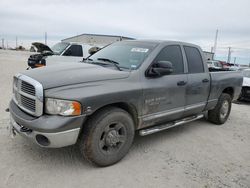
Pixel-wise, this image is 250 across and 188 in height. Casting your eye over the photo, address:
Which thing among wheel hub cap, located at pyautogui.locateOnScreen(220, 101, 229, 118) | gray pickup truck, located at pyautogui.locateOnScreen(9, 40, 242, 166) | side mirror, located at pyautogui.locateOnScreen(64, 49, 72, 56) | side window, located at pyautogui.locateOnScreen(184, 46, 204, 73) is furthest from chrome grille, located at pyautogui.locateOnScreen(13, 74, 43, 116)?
side mirror, located at pyautogui.locateOnScreen(64, 49, 72, 56)

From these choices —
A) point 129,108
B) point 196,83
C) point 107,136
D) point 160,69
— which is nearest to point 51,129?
point 107,136

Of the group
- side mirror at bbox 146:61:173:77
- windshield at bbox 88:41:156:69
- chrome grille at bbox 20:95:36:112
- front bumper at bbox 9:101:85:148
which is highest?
windshield at bbox 88:41:156:69

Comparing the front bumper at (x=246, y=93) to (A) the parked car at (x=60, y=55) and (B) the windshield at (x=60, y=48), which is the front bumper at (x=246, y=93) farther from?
(B) the windshield at (x=60, y=48)

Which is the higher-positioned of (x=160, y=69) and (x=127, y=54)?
(x=127, y=54)

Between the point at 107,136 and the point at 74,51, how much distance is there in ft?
27.4

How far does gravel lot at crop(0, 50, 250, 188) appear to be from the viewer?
2.88 metres

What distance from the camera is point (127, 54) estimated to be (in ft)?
13.1

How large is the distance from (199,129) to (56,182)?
3.52m

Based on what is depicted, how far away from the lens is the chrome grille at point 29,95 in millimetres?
2727

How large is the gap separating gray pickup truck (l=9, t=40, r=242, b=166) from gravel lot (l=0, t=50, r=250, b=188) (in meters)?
0.30

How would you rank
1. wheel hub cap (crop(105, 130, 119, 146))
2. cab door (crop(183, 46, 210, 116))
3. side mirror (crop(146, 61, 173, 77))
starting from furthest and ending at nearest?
cab door (crop(183, 46, 210, 116))
side mirror (crop(146, 61, 173, 77))
wheel hub cap (crop(105, 130, 119, 146))

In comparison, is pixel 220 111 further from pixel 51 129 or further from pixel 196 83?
pixel 51 129

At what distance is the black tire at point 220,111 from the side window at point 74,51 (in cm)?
719

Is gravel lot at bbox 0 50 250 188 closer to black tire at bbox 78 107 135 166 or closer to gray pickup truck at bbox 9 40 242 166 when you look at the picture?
black tire at bbox 78 107 135 166
